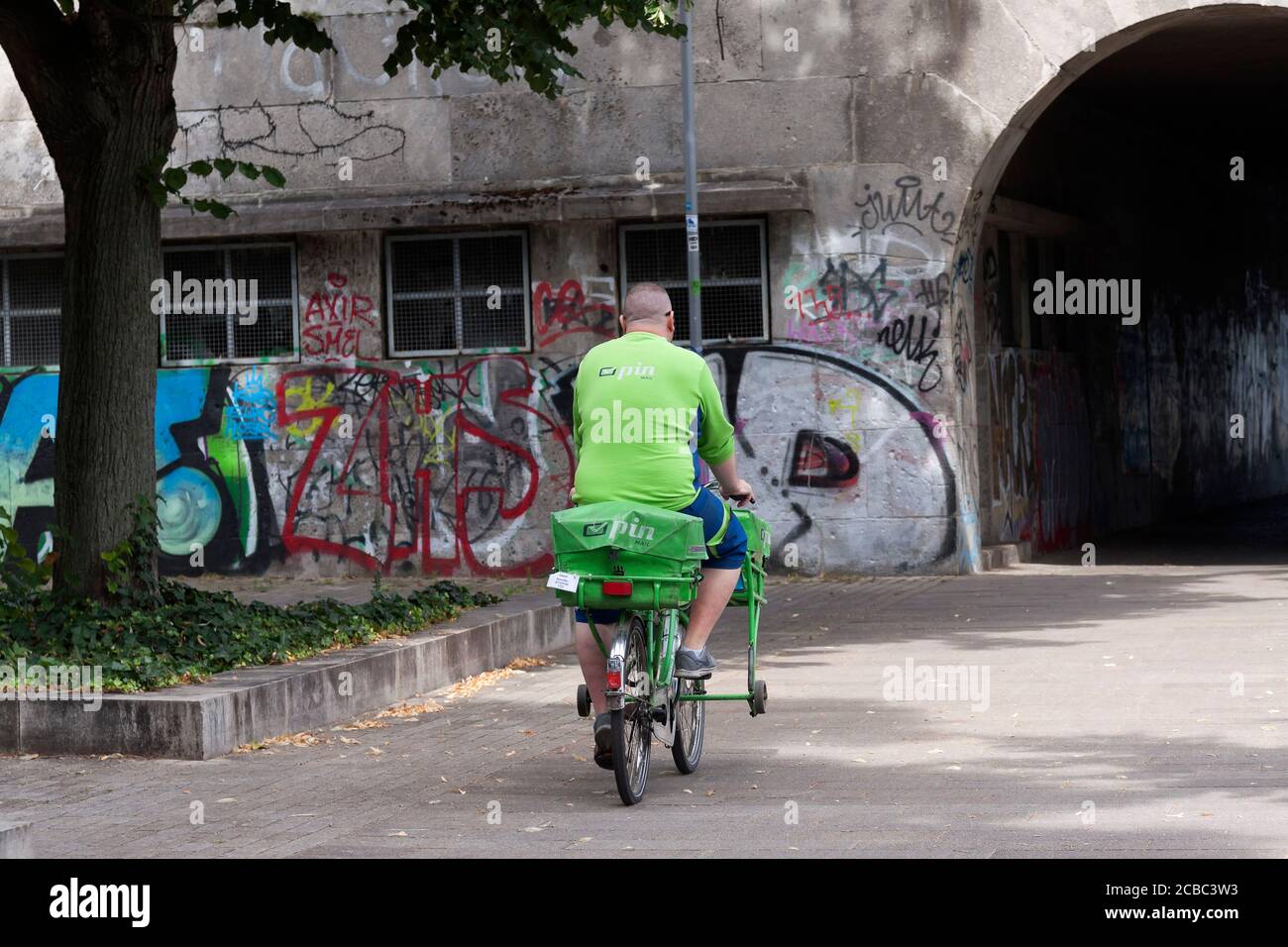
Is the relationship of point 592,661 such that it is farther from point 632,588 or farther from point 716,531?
point 716,531

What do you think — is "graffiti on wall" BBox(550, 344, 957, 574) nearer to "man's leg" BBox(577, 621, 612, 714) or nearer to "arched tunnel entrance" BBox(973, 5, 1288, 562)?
"arched tunnel entrance" BBox(973, 5, 1288, 562)

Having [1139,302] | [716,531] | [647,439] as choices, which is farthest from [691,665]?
[1139,302]

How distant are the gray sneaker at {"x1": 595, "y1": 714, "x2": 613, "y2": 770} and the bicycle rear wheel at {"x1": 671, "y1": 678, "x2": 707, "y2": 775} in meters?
0.45

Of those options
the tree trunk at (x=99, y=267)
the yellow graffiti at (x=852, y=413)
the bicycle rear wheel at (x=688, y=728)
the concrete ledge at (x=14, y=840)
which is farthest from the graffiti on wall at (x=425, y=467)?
the concrete ledge at (x=14, y=840)

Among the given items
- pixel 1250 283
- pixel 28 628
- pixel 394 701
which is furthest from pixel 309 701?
pixel 1250 283

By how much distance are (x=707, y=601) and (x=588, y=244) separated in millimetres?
10345

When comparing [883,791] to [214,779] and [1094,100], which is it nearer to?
[214,779]

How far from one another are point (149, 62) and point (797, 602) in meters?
6.79

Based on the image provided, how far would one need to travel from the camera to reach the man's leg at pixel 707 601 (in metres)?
7.61

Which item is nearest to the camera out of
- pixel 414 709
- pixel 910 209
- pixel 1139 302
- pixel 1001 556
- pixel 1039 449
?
pixel 414 709

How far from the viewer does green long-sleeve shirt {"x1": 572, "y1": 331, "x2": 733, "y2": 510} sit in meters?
7.30

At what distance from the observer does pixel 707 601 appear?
7.61m

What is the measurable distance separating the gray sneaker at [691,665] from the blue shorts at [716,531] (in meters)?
0.34

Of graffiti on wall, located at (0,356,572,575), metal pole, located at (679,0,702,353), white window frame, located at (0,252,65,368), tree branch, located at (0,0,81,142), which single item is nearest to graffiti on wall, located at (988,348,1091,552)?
metal pole, located at (679,0,702,353)
